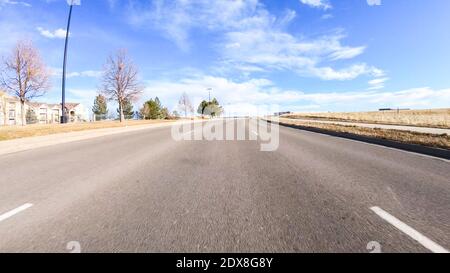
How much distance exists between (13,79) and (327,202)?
38890mm

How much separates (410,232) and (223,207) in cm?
240

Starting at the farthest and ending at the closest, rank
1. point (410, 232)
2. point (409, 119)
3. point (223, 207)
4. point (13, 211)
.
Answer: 1. point (409, 119)
2. point (223, 207)
3. point (13, 211)
4. point (410, 232)

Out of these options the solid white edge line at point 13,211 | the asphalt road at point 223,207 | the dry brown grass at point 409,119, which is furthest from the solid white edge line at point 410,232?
the dry brown grass at point 409,119

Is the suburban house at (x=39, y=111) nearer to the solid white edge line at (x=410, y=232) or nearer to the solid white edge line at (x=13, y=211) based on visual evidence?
the solid white edge line at (x=13, y=211)

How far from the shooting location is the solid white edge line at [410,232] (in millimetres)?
2614

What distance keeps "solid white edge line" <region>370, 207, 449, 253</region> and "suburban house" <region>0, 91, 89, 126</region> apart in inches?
2550

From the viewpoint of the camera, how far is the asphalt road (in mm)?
2754

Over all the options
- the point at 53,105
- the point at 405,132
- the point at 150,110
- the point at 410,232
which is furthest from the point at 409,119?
the point at 53,105

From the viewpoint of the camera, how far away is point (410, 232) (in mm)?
2963

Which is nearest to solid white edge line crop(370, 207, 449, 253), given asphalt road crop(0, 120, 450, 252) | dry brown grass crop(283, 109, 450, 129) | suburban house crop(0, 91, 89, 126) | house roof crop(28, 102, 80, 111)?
asphalt road crop(0, 120, 450, 252)

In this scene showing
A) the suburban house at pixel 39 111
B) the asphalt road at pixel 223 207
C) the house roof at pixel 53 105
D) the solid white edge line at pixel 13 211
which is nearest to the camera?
the asphalt road at pixel 223 207

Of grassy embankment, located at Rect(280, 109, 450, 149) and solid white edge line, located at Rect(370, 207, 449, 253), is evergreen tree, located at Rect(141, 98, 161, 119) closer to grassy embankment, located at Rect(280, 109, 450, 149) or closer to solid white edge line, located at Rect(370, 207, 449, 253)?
grassy embankment, located at Rect(280, 109, 450, 149)

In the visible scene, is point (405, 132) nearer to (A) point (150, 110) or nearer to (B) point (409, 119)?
(B) point (409, 119)

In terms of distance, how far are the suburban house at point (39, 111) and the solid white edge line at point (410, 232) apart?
6478 centimetres
